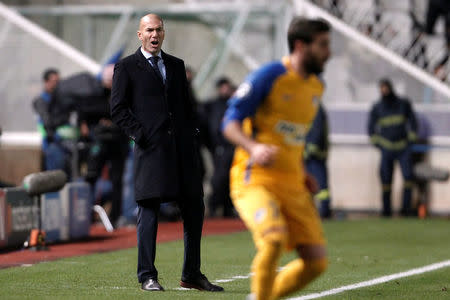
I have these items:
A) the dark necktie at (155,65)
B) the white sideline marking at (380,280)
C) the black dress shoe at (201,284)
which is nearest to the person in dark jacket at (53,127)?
the white sideline marking at (380,280)

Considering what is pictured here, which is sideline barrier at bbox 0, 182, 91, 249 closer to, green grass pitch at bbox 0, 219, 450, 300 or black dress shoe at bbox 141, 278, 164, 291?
green grass pitch at bbox 0, 219, 450, 300

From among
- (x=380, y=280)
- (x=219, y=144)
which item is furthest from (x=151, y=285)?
(x=219, y=144)

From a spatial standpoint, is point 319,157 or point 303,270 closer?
point 303,270

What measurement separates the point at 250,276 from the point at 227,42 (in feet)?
39.4

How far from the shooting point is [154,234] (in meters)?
9.09

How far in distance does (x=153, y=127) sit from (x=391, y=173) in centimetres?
1165

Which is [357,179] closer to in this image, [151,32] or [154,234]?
[154,234]

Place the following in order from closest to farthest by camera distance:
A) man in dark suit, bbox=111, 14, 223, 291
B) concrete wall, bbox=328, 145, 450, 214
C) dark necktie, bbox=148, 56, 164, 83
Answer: man in dark suit, bbox=111, 14, 223, 291 → dark necktie, bbox=148, 56, 164, 83 → concrete wall, bbox=328, 145, 450, 214

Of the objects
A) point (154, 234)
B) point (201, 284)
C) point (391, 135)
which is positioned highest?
point (154, 234)

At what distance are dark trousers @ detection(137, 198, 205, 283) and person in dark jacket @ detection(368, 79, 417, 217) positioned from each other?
1112cm

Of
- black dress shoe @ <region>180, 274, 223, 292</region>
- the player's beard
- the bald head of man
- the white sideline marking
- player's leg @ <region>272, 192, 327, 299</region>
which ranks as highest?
the bald head of man

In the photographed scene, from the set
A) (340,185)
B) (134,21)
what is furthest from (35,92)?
(340,185)

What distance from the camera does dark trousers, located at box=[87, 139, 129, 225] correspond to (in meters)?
16.6

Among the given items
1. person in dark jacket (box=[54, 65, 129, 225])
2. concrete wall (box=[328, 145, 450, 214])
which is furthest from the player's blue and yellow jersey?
concrete wall (box=[328, 145, 450, 214])
